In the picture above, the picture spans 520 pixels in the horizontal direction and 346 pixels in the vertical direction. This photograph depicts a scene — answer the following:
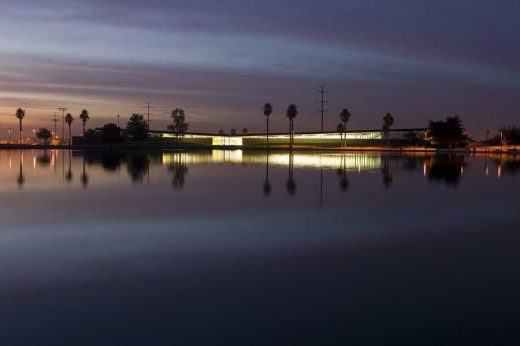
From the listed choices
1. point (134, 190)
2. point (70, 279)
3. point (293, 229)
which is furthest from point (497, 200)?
point (70, 279)

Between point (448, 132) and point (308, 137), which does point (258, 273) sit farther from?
point (308, 137)

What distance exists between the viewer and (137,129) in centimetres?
15188

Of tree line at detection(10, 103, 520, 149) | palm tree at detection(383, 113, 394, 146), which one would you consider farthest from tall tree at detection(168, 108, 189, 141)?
palm tree at detection(383, 113, 394, 146)

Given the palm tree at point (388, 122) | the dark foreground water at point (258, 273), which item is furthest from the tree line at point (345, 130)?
the dark foreground water at point (258, 273)

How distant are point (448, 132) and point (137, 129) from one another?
86733mm

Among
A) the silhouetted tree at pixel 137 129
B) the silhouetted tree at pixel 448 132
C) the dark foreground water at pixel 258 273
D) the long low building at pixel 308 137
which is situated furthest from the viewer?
the long low building at pixel 308 137

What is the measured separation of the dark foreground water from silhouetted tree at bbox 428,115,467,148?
12301 centimetres

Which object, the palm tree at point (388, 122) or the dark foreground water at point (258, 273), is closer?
the dark foreground water at point (258, 273)

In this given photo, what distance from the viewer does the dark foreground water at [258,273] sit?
767 cm

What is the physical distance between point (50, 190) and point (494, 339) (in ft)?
79.2

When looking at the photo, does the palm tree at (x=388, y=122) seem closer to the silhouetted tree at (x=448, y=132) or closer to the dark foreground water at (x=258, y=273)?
the silhouetted tree at (x=448, y=132)

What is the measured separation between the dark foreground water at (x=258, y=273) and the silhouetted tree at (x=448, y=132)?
404 feet

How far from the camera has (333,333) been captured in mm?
7566

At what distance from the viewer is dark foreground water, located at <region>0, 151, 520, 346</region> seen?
302 inches
